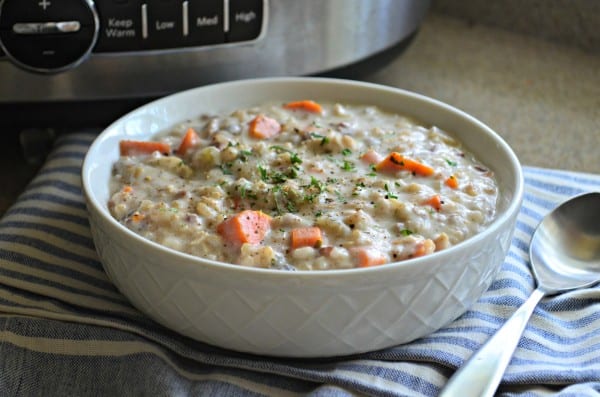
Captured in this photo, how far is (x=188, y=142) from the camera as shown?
108 centimetres

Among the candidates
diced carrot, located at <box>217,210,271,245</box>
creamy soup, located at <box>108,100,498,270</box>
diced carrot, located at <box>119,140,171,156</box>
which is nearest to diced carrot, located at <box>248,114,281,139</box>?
creamy soup, located at <box>108,100,498,270</box>

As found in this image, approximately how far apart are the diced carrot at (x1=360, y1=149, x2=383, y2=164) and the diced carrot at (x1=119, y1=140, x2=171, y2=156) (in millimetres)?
253

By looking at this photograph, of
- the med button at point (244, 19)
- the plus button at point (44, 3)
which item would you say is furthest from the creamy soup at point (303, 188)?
the plus button at point (44, 3)

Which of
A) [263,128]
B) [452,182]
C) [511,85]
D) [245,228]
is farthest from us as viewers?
[511,85]

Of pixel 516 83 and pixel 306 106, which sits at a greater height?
pixel 306 106

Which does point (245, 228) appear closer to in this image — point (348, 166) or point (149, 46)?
point (348, 166)

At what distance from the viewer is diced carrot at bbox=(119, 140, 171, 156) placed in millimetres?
1072

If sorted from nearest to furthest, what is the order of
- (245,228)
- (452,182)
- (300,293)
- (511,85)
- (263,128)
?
(300,293) → (245,228) → (452,182) → (263,128) → (511,85)

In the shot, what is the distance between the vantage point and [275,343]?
0.82 meters

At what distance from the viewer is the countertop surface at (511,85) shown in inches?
52.1

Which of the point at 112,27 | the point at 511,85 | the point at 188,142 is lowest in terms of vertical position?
the point at 511,85

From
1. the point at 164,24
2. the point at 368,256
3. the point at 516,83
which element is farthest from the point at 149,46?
the point at 516,83

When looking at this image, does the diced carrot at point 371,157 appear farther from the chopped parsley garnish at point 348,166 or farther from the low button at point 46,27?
the low button at point 46,27

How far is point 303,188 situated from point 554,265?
12.5 inches
